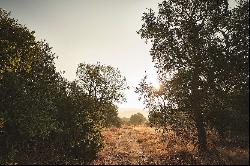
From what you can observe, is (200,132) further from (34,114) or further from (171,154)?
(34,114)

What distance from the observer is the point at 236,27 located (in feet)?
84.8

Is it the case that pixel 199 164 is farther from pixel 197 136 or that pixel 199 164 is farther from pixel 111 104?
pixel 111 104

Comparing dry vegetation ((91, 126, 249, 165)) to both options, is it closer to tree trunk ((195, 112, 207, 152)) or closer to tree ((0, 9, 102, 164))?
tree trunk ((195, 112, 207, 152))

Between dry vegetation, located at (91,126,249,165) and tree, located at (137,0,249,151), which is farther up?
tree, located at (137,0,249,151)

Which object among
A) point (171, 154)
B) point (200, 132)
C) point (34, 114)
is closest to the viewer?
point (171, 154)

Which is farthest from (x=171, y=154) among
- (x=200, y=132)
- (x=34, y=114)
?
(x=34, y=114)

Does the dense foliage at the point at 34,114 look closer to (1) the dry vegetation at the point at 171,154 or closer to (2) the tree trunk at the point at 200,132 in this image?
(1) the dry vegetation at the point at 171,154

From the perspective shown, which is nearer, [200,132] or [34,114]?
[200,132]

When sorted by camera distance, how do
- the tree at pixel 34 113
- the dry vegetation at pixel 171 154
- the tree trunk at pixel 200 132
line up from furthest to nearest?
the tree at pixel 34 113, the tree trunk at pixel 200 132, the dry vegetation at pixel 171 154

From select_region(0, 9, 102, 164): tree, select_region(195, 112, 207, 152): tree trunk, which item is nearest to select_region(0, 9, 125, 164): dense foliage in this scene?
select_region(0, 9, 102, 164): tree

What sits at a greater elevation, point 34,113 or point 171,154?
point 34,113

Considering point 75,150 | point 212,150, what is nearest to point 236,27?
point 212,150

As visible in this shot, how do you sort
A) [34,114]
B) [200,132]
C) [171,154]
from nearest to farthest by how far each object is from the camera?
1. [171,154]
2. [200,132]
3. [34,114]

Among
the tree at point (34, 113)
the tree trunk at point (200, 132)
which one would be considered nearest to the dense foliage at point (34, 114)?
the tree at point (34, 113)
